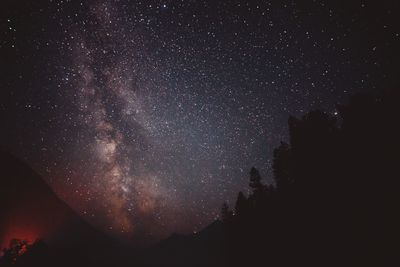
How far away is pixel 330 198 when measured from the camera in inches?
965

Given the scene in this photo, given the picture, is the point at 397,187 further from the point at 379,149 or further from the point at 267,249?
the point at 267,249

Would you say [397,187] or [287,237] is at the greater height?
[397,187]

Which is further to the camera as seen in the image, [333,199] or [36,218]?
[36,218]

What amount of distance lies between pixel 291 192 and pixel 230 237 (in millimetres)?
11705

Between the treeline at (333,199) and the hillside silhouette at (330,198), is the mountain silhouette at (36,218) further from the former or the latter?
the treeline at (333,199)

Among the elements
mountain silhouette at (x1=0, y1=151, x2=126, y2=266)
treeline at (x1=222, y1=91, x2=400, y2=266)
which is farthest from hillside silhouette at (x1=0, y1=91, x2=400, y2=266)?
mountain silhouette at (x1=0, y1=151, x2=126, y2=266)

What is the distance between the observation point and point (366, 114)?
26875 millimetres

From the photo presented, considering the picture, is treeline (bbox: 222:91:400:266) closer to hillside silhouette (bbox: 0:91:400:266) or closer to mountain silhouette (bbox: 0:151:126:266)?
hillside silhouette (bbox: 0:91:400:266)

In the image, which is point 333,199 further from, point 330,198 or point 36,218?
point 36,218

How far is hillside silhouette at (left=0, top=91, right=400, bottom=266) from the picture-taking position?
2039 centimetres

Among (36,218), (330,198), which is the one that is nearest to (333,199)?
(330,198)

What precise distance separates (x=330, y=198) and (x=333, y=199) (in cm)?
36

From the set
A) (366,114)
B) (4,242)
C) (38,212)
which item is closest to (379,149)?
(366,114)

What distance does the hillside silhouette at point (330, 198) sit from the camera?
66.9 feet
